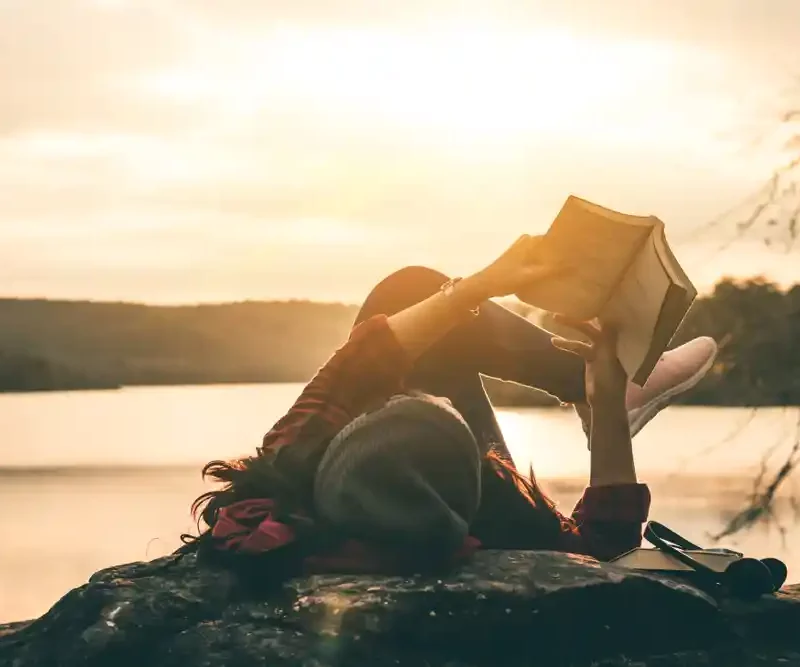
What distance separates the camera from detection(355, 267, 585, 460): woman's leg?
5.35 metres

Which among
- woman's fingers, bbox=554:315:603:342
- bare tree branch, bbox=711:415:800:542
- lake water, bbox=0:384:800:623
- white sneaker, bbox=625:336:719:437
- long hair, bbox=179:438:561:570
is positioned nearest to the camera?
long hair, bbox=179:438:561:570

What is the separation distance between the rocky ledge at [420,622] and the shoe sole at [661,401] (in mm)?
1027

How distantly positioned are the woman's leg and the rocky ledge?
80cm

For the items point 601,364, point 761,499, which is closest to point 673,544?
point 601,364

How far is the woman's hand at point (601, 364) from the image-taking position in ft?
17.1

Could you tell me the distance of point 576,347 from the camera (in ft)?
17.3

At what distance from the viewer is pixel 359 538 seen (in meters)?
4.71

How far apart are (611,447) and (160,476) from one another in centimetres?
1245

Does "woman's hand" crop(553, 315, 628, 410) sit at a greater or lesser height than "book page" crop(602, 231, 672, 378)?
lesser

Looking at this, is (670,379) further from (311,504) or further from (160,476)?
(160,476)

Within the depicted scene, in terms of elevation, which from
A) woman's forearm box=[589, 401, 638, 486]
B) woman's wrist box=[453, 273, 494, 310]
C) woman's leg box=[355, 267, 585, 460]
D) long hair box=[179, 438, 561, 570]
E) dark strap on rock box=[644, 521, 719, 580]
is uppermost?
woman's wrist box=[453, 273, 494, 310]

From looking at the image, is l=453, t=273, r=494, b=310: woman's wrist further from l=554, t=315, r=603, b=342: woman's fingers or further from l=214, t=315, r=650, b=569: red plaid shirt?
l=554, t=315, r=603, b=342: woman's fingers

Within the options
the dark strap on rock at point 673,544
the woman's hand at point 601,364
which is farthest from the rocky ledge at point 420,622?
the woman's hand at point 601,364

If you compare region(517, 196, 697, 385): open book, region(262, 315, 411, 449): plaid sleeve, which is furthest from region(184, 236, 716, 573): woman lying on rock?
region(517, 196, 697, 385): open book
